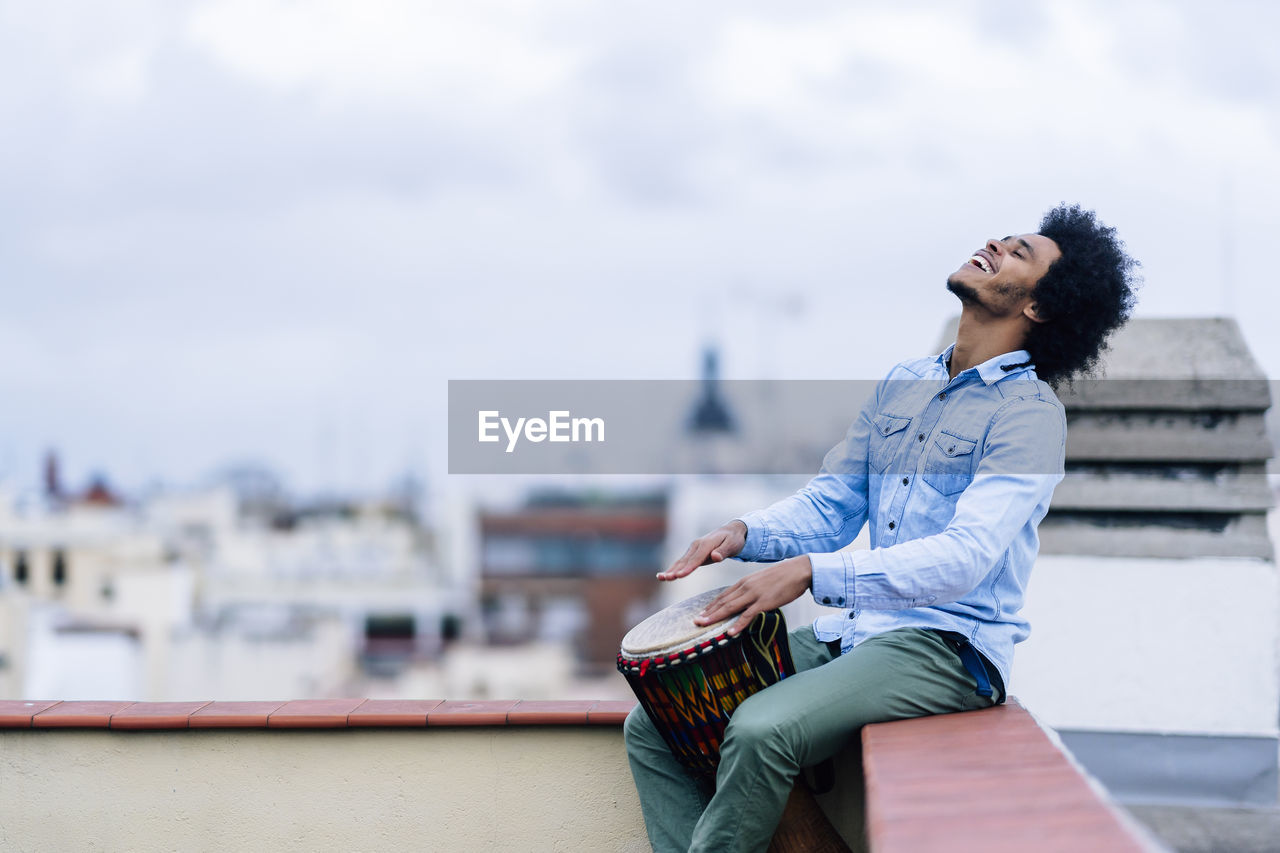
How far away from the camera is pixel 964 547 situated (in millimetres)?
1907

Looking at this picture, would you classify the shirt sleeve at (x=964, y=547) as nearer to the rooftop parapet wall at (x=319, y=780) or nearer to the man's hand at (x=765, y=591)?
the man's hand at (x=765, y=591)

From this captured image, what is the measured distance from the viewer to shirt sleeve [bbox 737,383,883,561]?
2369mm

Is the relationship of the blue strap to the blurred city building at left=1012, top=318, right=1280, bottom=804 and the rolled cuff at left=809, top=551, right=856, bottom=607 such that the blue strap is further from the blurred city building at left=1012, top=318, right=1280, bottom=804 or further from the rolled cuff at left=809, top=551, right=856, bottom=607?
the blurred city building at left=1012, top=318, right=1280, bottom=804

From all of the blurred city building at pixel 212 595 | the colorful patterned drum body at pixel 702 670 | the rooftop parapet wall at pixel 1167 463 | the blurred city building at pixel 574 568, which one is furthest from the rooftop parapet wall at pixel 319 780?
the blurred city building at pixel 574 568

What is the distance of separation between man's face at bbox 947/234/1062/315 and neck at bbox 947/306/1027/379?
0.02 meters

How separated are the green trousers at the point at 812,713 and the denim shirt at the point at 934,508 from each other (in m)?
0.07

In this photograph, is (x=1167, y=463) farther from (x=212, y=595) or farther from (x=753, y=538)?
(x=212, y=595)

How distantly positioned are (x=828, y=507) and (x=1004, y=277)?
56cm

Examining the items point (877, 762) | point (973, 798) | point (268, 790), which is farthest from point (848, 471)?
point (268, 790)

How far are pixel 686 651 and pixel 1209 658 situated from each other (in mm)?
1969

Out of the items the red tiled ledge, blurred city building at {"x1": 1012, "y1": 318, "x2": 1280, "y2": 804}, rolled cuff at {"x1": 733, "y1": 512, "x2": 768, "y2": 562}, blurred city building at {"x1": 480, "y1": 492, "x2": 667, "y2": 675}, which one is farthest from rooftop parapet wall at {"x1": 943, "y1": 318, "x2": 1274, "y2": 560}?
blurred city building at {"x1": 480, "y1": 492, "x2": 667, "y2": 675}

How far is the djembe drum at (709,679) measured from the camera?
198 cm

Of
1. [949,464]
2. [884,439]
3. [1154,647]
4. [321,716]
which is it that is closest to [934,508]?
[949,464]

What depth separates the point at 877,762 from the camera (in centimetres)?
166
